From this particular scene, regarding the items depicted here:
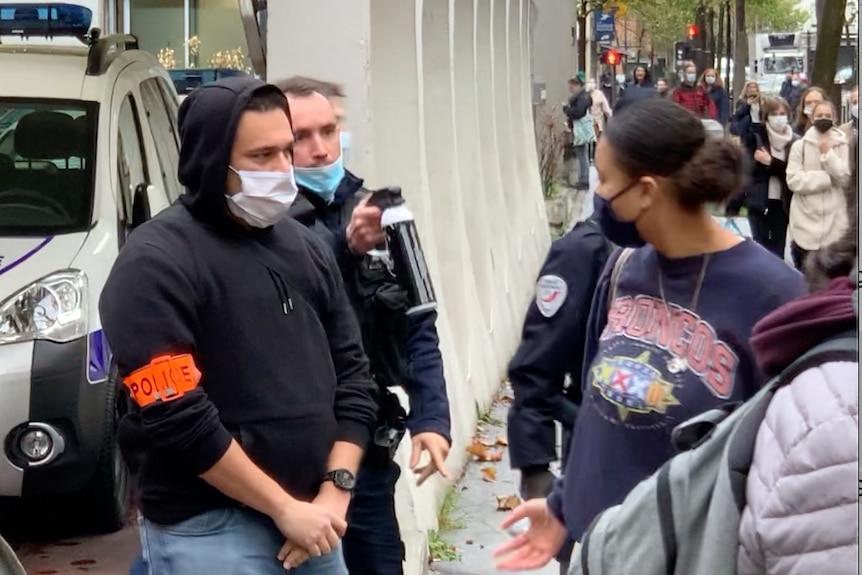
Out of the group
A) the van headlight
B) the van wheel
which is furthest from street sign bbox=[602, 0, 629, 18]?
the van headlight

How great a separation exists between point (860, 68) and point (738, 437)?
51cm

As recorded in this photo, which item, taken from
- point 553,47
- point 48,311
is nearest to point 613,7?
point 553,47

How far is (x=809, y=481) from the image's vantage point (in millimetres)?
1667

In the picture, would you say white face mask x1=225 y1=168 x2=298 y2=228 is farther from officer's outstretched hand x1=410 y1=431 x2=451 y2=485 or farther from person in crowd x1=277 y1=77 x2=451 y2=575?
officer's outstretched hand x1=410 y1=431 x2=451 y2=485

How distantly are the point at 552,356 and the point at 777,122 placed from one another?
→ 1161 cm

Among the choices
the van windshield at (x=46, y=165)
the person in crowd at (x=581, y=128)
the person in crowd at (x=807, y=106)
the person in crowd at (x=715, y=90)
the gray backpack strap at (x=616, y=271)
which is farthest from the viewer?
the person in crowd at (x=715, y=90)

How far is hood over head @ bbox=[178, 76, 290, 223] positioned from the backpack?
123 centimetres

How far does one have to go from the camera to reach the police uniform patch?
3.67 meters

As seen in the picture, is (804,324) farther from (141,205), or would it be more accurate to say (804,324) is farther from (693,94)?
(693,94)

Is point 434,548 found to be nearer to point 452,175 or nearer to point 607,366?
point 452,175

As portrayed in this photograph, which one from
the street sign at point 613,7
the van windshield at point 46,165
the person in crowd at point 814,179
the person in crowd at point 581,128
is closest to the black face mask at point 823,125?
the person in crowd at point 814,179

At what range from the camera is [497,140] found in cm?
1227

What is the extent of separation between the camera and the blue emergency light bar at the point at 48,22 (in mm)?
8500

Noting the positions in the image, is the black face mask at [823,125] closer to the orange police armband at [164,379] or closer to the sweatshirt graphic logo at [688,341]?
the sweatshirt graphic logo at [688,341]
